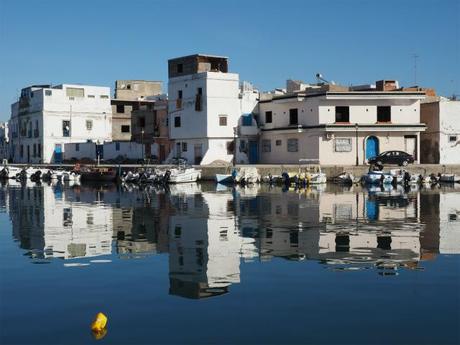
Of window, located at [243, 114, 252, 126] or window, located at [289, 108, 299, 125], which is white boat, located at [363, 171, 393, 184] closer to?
window, located at [289, 108, 299, 125]

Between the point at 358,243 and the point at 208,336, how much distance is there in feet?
30.2

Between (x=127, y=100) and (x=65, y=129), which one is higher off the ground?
(x=127, y=100)

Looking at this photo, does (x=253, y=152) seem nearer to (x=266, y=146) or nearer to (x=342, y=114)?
(x=266, y=146)

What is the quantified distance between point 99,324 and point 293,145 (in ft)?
155

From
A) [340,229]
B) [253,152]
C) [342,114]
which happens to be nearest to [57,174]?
[253,152]

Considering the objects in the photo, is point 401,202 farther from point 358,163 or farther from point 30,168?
point 30,168

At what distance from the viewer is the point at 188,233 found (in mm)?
20234

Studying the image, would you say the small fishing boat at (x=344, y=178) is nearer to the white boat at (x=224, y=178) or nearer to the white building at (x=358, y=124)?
the white building at (x=358, y=124)

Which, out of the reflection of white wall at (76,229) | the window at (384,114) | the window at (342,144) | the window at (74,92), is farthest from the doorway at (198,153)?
the reflection of white wall at (76,229)

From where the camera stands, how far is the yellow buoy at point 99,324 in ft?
30.8

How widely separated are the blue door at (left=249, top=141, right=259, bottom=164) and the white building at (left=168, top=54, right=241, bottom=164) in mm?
2040

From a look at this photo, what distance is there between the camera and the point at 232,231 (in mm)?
20641

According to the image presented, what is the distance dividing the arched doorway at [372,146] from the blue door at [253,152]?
35.3 ft

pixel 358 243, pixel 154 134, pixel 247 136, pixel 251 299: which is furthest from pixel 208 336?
pixel 154 134
